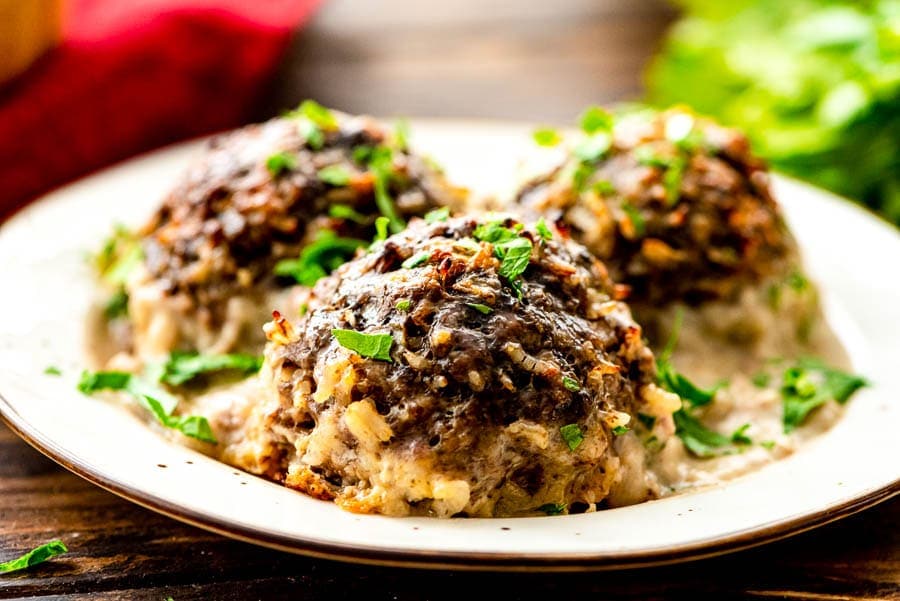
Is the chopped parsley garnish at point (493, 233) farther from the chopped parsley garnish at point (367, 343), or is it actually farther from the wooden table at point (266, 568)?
the wooden table at point (266, 568)

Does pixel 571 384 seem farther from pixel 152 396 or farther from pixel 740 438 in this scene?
pixel 152 396

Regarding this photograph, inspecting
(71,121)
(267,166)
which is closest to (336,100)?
(71,121)

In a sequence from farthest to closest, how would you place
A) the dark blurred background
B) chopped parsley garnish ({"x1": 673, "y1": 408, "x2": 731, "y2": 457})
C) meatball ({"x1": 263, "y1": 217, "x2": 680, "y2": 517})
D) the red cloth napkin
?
1. the dark blurred background
2. the red cloth napkin
3. chopped parsley garnish ({"x1": 673, "y1": 408, "x2": 731, "y2": 457})
4. meatball ({"x1": 263, "y1": 217, "x2": 680, "y2": 517})

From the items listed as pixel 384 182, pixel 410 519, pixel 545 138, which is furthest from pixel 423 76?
pixel 410 519

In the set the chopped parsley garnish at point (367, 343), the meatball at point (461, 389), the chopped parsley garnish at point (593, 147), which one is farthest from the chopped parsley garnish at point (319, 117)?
the chopped parsley garnish at point (367, 343)

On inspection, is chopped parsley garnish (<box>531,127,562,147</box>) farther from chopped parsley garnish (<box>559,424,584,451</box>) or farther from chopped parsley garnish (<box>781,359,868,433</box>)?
chopped parsley garnish (<box>559,424,584,451</box>)

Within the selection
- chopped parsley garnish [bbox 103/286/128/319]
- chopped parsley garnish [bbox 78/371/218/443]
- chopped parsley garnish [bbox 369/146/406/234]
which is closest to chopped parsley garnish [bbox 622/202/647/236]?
chopped parsley garnish [bbox 369/146/406/234]

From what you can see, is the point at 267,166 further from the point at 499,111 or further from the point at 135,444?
the point at 499,111
